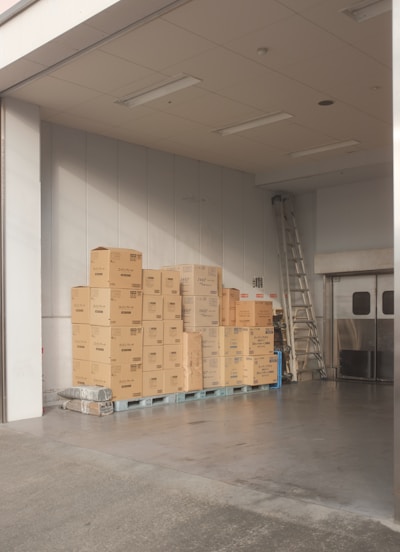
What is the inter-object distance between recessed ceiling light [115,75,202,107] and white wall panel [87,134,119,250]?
143 cm

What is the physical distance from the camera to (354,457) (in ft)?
17.7

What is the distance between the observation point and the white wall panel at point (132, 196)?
372 inches

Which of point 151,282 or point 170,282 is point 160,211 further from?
point 151,282

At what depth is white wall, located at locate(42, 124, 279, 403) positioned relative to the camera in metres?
8.46

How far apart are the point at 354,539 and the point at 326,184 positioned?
30.3 feet

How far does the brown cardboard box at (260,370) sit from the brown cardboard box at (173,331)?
1.60 meters

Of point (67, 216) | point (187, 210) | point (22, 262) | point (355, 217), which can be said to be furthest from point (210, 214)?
point (22, 262)

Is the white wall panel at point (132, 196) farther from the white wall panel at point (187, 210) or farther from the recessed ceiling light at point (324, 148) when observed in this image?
the recessed ceiling light at point (324, 148)

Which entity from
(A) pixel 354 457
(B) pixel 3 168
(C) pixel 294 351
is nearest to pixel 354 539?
(A) pixel 354 457

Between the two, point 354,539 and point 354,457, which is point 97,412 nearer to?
point 354,457

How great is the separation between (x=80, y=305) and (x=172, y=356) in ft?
5.06

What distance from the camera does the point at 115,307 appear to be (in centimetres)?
802

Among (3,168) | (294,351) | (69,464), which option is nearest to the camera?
(69,464)

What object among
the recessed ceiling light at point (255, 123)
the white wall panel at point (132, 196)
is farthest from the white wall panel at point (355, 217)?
the white wall panel at point (132, 196)
